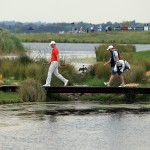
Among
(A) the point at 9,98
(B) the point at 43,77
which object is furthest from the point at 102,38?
(A) the point at 9,98

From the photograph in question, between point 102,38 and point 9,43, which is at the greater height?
point 9,43

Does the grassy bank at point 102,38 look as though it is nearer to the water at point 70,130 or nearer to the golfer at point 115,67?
the golfer at point 115,67

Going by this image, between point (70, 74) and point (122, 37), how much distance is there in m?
95.1

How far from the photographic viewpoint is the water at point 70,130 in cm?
1717

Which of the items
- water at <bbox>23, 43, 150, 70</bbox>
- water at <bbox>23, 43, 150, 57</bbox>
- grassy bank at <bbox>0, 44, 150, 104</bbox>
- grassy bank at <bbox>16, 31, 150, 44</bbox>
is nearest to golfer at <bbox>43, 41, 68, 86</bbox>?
grassy bank at <bbox>0, 44, 150, 104</bbox>

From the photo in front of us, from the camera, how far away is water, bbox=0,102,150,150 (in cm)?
1717

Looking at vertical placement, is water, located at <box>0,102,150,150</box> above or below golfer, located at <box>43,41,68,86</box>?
below

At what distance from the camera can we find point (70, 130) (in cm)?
1939

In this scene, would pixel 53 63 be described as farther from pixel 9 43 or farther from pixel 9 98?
pixel 9 43

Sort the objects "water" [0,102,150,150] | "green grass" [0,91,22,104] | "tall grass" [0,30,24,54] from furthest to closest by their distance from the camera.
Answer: "tall grass" [0,30,24,54] → "green grass" [0,91,22,104] → "water" [0,102,150,150]

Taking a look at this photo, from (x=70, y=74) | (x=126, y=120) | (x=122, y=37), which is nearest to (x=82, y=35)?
(x=122, y=37)

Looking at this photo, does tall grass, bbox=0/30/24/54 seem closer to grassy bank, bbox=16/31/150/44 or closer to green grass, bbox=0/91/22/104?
green grass, bbox=0/91/22/104

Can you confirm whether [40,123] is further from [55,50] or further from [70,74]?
[70,74]

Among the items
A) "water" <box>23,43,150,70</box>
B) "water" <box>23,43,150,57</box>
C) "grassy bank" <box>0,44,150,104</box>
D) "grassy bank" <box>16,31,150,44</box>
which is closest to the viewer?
"grassy bank" <box>0,44,150,104</box>
